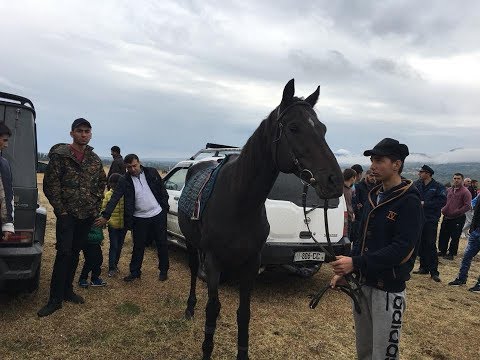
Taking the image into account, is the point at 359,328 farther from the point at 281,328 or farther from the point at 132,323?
the point at 132,323

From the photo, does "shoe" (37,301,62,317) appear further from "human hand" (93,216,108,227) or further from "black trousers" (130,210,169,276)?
"black trousers" (130,210,169,276)

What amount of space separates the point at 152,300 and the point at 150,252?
285cm

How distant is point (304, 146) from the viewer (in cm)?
254

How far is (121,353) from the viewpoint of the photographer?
370cm

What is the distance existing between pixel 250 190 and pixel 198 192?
1168mm

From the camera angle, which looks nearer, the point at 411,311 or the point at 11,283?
the point at 11,283

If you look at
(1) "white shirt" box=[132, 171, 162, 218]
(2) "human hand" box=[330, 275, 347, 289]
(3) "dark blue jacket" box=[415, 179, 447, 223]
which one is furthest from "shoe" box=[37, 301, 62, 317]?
(3) "dark blue jacket" box=[415, 179, 447, 223]

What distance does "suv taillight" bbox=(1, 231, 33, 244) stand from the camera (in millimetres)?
3967

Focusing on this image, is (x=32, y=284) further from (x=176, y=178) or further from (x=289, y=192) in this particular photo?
(x=176, y=178)

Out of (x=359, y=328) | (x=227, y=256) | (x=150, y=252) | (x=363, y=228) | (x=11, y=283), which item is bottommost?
(x=150, y=252)

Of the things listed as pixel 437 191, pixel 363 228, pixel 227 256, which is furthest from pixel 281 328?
pixel 437 191

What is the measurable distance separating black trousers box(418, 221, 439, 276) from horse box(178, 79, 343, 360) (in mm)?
5156

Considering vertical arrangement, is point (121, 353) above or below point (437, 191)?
below

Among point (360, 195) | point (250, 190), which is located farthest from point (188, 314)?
point (360, 195)
